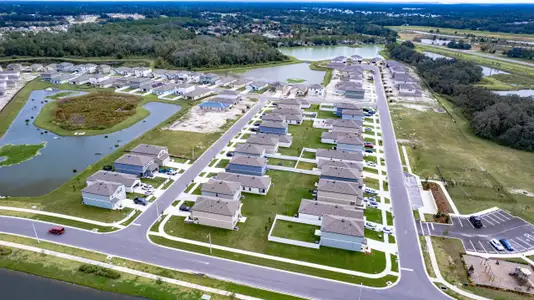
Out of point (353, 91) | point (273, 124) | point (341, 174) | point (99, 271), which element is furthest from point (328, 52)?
point (99, 271)

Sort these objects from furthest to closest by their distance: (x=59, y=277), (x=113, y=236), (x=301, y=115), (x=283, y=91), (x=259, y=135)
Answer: (x=283, y=91) < (x=301, y=115) < (x=259, y=135) < (x=113, y=236) < (x=59, y=277)

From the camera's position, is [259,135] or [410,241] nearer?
[410,241]

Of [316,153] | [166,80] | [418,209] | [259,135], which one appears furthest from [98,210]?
[166,80]

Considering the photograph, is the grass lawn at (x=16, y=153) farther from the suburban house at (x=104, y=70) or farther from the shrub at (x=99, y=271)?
the suburban house at (x=104, y=70)

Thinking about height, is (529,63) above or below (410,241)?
above

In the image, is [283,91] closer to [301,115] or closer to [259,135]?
[301,115]

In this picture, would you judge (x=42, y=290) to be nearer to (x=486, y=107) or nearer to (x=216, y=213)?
(x=216, y=213)

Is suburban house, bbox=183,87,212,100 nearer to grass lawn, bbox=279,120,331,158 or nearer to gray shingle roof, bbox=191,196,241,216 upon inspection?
grass lawn, bbox=279,120,331,158
